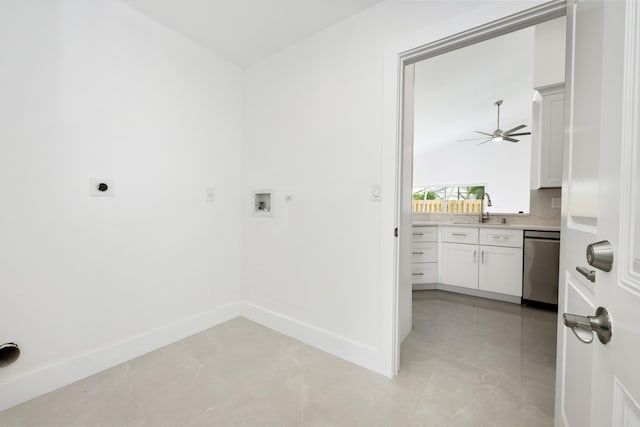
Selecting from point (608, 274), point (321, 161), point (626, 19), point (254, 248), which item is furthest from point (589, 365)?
point (254, 248)

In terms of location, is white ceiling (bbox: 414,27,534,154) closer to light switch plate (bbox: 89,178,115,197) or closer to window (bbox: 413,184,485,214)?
window (bbox: 413,184,485,214)

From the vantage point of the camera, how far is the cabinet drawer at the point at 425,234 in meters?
3.56

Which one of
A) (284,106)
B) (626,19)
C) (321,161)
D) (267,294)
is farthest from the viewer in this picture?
(267,294)

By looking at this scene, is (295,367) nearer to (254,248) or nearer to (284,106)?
(254,248)

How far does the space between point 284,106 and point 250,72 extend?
24.5 inches

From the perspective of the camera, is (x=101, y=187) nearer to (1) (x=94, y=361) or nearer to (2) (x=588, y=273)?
(1) (x=94, y=361)

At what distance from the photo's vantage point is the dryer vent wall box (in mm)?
2404

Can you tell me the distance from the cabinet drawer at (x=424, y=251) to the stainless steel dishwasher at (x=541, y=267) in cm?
97

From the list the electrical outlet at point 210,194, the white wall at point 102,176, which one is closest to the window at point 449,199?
the electrical outlet at point 210,194

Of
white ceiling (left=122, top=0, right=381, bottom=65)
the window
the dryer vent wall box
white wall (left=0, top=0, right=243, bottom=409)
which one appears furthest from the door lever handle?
the window

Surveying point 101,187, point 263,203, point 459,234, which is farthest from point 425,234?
point 101,187

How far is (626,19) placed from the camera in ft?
1.43

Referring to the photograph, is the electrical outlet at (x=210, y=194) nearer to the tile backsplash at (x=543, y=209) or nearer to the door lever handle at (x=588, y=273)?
the door lever handle at (x=588, y=273)

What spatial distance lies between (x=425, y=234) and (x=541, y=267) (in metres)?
1.24
